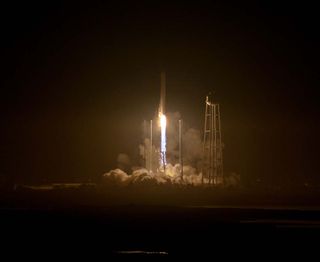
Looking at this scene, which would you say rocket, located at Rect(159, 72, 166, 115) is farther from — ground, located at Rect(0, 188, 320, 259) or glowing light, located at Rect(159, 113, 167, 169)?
ground, located at Rect(0, 188, 320, 259)

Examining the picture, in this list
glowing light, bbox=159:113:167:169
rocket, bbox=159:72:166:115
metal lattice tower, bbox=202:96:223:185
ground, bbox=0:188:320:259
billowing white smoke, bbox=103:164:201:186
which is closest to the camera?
ground, bbox=0:188:320:259

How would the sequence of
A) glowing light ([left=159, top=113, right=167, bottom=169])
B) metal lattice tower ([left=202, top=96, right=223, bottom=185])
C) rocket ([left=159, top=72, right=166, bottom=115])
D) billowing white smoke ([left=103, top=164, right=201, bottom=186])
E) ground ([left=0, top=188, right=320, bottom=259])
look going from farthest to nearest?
rocket ([left=159, top=72, right=166, bottom=115]), glowing light ([left=159, top=113, right=167, bottom=169]), metal lattice tower ([left=202, top=96, right=223, bottom=185]), billowing white smoke ([left=103, top=164, right=201, bottom=186]), ground ([left=0, top=188, right=320, bottom=259])

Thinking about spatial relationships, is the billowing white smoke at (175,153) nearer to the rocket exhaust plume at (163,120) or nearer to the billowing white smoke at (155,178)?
the billowing white smoke at (155,178)

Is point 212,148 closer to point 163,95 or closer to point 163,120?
point 163,120

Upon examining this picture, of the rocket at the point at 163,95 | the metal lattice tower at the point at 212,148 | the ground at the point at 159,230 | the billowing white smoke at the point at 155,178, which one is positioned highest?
the rocket at the point at 163,95

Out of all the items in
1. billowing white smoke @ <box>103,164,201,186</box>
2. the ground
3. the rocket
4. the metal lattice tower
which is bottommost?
the ground

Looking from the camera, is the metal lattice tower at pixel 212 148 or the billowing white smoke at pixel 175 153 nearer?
the metal lattice tower at pixel 212 148

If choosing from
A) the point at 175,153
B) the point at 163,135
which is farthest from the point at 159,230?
the point at 175,153

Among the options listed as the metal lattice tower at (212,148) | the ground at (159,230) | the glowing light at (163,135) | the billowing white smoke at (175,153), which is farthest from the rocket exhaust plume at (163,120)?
the ground at (159,230)

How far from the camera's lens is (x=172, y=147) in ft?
162

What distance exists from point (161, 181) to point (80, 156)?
25888 mm

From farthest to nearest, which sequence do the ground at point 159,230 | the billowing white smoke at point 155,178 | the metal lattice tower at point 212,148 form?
the metal lattice tower at point 212,148
the billowing white smoke at point 155,178
the ground at point 159,230

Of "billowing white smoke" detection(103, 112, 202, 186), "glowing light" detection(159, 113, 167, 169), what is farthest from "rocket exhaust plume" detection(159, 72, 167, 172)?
"billowing white smoke" detection(103, 112, 202, 186)

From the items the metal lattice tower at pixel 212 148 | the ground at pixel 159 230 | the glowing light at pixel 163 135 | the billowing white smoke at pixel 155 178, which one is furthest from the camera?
the glowing light at pixel 163 135
